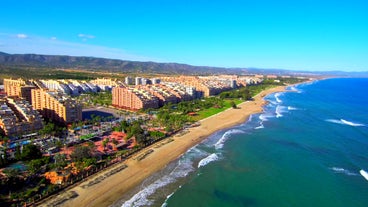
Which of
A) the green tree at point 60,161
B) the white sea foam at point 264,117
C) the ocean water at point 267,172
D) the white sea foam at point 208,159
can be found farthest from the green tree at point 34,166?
the white sea foam at point 264,117

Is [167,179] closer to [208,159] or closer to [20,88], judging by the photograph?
[208,159]

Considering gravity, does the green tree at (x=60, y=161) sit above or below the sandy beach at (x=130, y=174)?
above

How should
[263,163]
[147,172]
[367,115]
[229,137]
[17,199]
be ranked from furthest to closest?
[367,115] < [229,137] < [263,163] < [147,172] < [17,199]

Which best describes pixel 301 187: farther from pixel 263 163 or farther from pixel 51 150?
pixel 51 150

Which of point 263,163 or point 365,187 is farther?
point 263,163

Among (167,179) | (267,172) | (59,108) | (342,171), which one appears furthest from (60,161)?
(342,171)

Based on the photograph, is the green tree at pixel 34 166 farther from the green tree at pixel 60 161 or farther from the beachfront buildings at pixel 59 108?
the beachfront buildings at pixel 59 108

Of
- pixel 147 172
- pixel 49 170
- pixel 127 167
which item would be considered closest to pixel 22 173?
pixel 49 170
